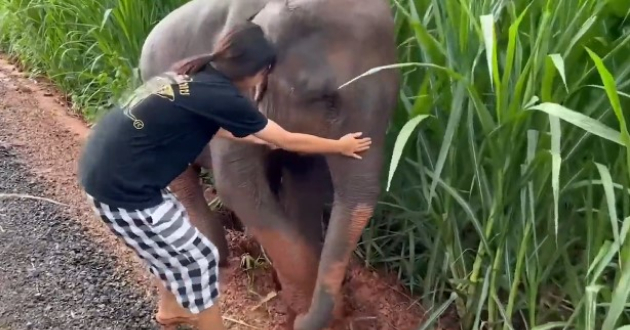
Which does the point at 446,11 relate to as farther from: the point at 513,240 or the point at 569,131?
the point at 513,240

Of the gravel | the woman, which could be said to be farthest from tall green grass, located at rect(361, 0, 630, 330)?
the gravel

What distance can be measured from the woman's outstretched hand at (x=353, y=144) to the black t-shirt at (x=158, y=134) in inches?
6.9

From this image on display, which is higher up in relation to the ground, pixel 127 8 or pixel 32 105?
pixel 127 8

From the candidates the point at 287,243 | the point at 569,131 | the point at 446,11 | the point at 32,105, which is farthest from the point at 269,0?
the point at 32,105

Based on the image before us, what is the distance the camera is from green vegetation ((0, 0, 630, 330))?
1.69m

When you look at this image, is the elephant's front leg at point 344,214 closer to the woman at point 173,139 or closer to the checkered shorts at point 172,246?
the woman at point 173,139

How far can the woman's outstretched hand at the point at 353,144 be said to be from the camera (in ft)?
5.84

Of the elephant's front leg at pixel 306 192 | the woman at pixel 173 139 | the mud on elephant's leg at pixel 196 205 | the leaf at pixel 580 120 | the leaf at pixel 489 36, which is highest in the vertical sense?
the leaf at pixel 489 36

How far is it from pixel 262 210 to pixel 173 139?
340mm

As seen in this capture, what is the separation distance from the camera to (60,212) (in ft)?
9.47

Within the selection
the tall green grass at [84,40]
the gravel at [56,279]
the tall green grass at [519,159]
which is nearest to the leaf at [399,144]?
the tall green grass at [519,159]

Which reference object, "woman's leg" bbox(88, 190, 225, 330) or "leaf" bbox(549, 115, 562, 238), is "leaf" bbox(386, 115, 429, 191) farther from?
"woman's leg" bbox(88, 190, 225, 330)

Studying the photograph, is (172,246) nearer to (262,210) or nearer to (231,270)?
(262,210)

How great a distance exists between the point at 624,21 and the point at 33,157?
2.41 metres
